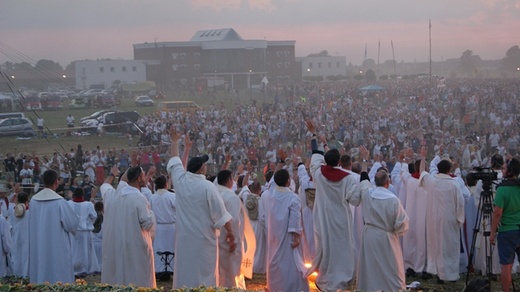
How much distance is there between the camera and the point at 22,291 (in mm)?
7578

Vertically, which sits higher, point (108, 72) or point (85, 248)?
point (108, 72)

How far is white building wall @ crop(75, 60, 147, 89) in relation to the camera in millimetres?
79938

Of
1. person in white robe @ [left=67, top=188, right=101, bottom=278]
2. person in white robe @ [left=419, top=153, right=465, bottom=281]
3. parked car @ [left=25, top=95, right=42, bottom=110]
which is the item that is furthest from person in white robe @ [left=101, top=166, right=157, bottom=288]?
parked car @ [left=25, top=95, right=42, bottom=110]

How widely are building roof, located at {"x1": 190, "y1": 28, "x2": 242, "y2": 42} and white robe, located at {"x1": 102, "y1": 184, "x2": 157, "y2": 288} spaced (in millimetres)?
74416

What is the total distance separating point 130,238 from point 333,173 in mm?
2721

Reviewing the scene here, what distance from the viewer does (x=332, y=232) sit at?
403 inches

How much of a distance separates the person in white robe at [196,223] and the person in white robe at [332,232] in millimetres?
1446

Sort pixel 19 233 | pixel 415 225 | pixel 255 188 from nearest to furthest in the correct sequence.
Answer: pixel 255 188
pixel 415 225
pixel 19 233

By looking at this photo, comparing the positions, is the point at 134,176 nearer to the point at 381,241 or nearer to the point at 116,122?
Answer: the point at 381,241

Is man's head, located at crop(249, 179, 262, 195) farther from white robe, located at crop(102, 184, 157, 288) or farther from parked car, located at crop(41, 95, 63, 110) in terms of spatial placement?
parked car, located at crop(41, 95, 63, 110)

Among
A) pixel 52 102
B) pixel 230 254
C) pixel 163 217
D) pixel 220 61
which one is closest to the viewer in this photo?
pixel 230 254

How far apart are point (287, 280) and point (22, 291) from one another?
3.89 meters

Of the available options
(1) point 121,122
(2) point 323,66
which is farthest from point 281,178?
(2) point 323,66

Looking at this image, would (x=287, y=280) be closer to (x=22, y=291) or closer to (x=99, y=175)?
(x=22, y=291)
